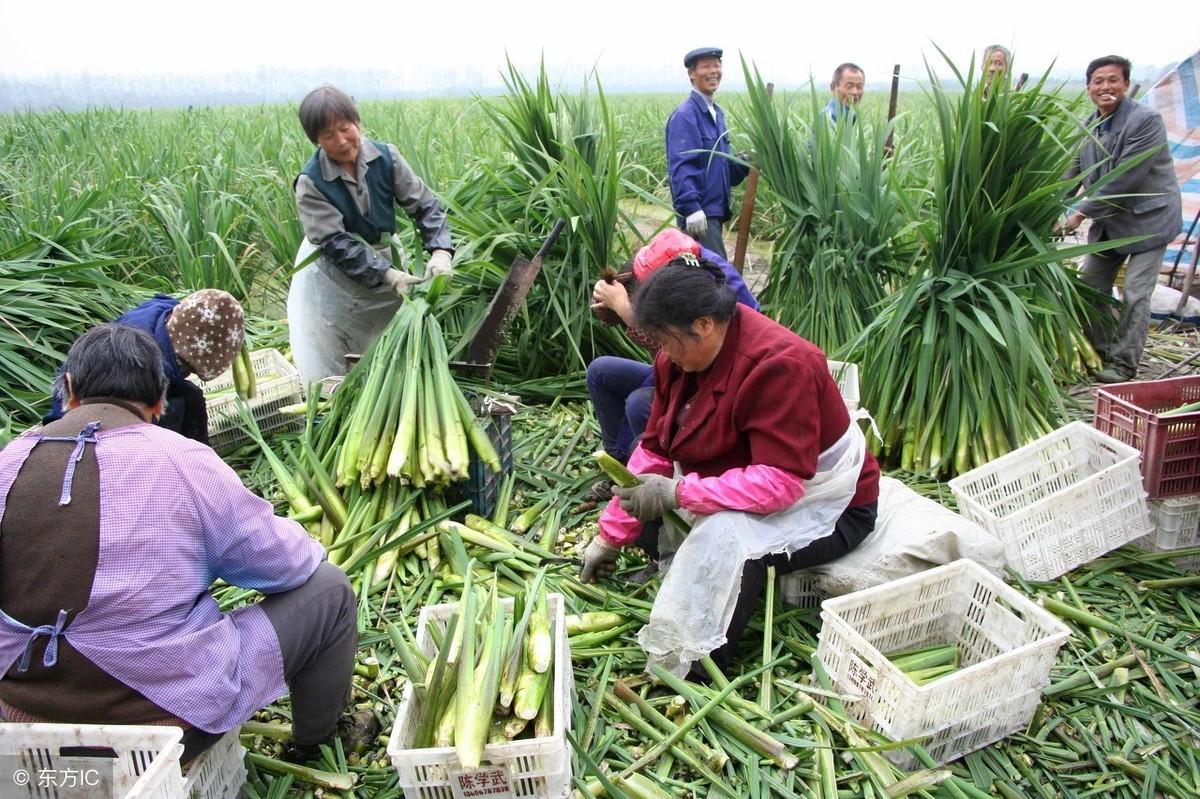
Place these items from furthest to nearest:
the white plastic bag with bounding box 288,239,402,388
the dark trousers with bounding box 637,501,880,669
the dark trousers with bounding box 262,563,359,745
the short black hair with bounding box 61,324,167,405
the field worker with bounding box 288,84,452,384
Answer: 1. the white plastic bag with bounding box 288,239,402,388
2. the field worker with bounding box 288,84,452,384
3. the dark trousers with bounding box 637,501,880,669
4. the dark trousers with bounding box 262,563,359,745
5. the short black hair with bounding box 61,324,167,405

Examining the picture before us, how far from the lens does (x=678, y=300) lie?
79.8 inches

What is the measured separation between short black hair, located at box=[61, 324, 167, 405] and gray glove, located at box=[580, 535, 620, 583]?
1348 millimetres

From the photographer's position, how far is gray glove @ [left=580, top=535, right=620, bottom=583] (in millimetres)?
2543

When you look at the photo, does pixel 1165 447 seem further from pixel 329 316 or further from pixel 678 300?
pixel 329 316

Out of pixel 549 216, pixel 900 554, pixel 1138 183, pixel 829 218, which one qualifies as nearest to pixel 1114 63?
pixel 1138 183

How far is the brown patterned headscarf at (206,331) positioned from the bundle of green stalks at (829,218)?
2581 millimetres

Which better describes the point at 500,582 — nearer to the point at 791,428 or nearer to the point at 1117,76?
the point at 791,428

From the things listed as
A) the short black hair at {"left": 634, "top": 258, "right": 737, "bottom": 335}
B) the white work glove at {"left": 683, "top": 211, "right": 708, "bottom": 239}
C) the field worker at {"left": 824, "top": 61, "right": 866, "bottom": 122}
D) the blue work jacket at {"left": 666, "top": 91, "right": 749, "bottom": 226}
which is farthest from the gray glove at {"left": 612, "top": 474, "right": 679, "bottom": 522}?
the field worker at {"left": 824, "top": 61, "right": 866, "bottom": 122}

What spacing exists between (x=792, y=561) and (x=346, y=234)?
2260mm

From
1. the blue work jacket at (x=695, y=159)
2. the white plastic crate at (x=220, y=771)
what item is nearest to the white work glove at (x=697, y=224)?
the blue work jacket at (x=695, y=159)

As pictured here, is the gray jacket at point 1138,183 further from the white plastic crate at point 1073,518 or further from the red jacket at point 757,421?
the red jacket at point 757,421

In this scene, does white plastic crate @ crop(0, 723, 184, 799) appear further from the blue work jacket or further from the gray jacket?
the gray jacket

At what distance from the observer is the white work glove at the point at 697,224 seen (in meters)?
4.39

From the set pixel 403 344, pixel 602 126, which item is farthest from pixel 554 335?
pixel 602 126
